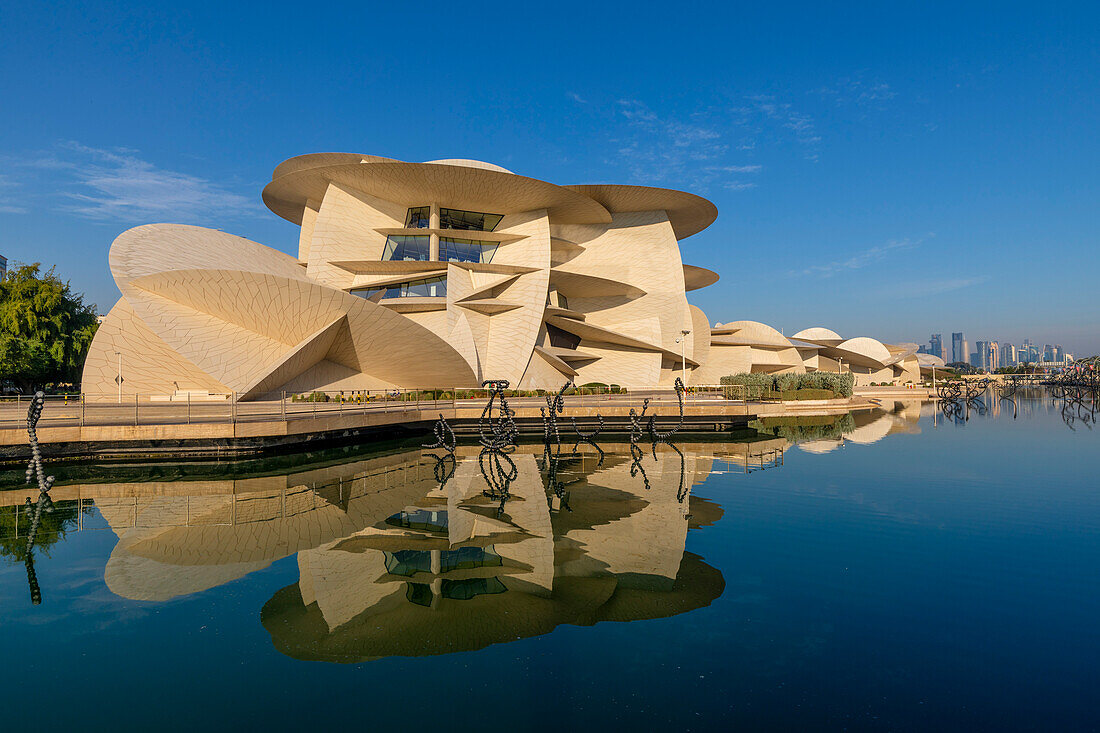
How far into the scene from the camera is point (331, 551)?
26.2ft

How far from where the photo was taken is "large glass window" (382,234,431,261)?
38.1m

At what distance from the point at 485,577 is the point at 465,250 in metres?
34.8

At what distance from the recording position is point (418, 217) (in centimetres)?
4019

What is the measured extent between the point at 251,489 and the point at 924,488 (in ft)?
44.8

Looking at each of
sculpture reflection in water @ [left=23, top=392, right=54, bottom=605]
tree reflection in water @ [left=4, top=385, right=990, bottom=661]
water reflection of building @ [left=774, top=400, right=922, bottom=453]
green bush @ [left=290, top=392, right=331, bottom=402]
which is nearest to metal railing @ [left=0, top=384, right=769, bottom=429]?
green bush @ [left=290, top=392, right=331, bottom=402]

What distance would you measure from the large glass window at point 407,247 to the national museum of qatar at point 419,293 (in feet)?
0.31

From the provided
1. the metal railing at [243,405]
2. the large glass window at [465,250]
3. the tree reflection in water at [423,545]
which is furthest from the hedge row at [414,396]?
the large glass window at [465,250]

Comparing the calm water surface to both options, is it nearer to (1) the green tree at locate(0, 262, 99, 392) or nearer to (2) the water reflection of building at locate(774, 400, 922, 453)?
(2) the water reflection of building at locate(774, 400, 922, 453)

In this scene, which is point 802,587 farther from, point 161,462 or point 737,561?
point 161,462

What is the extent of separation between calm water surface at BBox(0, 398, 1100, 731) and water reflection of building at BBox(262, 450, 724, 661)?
1.5 inches

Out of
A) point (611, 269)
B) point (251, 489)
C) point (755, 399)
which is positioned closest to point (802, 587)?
point (251, 489)

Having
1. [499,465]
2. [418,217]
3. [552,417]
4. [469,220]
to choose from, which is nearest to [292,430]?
[499,465]

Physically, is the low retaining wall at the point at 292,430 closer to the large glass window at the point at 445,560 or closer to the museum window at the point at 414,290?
the large glass window at the point at 445,560

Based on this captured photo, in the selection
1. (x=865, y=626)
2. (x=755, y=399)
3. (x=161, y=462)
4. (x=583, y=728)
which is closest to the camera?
(x=583, y=728)
